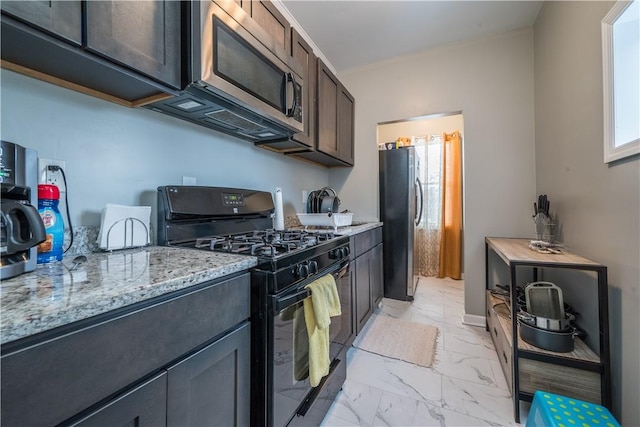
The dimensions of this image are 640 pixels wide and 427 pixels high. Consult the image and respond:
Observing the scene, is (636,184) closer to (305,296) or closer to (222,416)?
(305,296)

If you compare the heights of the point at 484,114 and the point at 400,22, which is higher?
the point at 400,22

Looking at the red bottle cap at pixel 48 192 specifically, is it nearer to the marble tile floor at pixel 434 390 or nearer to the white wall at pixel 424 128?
the marble tile floor at pixel 434 390

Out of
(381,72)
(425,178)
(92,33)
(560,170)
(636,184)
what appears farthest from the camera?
(425,178)

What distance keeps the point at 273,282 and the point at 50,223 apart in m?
0.74

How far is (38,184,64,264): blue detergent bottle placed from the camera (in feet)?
2.66

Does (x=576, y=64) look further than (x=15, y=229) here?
Yes

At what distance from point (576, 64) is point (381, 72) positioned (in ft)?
5.49

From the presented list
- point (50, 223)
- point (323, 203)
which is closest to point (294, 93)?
point (323, 203)

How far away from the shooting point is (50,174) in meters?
0.93

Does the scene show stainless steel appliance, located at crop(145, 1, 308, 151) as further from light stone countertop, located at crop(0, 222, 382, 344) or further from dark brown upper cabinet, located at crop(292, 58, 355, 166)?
light stone countertop, located at crop(0, 222, 382, 344)

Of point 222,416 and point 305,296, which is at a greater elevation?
point 305,296

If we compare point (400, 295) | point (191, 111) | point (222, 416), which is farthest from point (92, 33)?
point (400, 295)

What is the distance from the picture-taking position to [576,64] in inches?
60.2

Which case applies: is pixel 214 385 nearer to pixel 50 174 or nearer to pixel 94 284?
pixel 94 284
